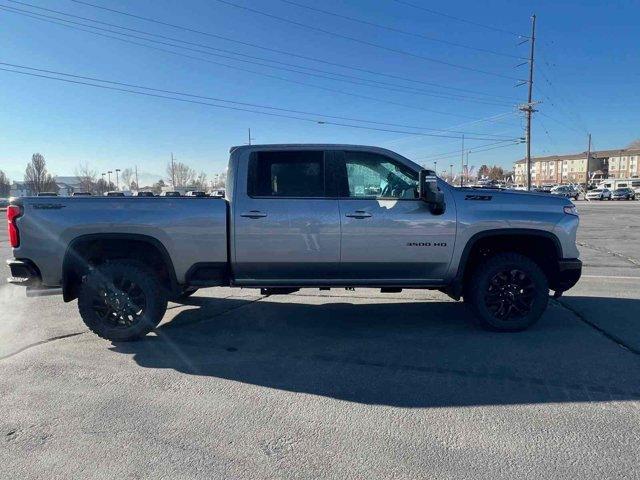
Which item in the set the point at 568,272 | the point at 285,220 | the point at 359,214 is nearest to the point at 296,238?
the point at 285,220

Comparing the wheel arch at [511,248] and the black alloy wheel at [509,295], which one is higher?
the wheel arch at [511,248]

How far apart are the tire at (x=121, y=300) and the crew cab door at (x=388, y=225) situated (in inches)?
82.1

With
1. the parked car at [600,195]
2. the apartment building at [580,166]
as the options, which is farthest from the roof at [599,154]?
the parked car at [600,195]

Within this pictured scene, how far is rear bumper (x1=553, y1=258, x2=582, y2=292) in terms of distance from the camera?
15.9 feet

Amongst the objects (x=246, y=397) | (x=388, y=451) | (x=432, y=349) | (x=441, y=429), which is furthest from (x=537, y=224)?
(x=246, y=397)

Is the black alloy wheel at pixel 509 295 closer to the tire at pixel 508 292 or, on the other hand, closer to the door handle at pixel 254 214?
the tire at pixel 508 292

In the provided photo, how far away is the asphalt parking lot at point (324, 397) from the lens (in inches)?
106

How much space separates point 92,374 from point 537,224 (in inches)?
185

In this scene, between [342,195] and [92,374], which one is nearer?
[92,374]

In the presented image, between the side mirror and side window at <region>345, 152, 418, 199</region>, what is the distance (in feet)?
0.94

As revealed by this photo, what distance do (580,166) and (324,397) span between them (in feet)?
478

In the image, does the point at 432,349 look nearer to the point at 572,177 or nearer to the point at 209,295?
the point at 209,295

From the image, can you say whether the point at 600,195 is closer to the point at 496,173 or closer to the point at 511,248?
the point at 511,248

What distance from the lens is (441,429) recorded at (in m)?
3.04
